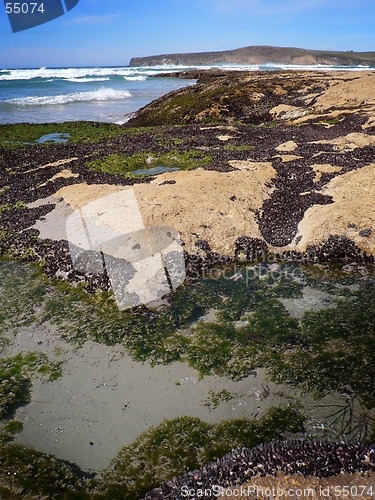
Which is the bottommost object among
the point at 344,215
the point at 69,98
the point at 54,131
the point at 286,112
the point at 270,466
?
the point at 270,466

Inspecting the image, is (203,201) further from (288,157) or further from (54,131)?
(54,131)

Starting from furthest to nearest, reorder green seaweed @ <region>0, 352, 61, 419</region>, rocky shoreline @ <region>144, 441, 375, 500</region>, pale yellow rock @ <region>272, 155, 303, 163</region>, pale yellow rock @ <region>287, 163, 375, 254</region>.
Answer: pale yellow rock @ <region>272, 155, 303, 163</region>, pale yellow rock @ <region>287, 163, 375, 254</region>, green seaweed @ <region>0, 352, 61, 419</region>, rocky shoreline @ <region>144, 441, 375, 500</region>

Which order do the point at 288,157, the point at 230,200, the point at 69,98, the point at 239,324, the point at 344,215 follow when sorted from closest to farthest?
the point at 239,324
the point at 344,215
the point at 230,200
the point at 288,157
the point at 69,98

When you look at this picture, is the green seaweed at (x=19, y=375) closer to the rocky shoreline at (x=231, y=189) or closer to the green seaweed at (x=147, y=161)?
the rocky shoreline at (x=231, y=189)

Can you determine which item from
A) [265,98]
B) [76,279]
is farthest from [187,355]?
[265,98]

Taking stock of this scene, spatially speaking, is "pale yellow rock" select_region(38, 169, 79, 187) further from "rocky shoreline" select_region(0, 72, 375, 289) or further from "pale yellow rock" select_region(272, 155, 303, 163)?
"pale yellow rock" select_region(272, 155, 303, 163)

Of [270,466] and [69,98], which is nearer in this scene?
[270,466]

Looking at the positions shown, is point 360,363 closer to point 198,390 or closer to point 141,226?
point 198,390

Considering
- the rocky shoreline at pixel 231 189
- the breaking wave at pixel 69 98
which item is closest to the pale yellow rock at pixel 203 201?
the rocky shoreline at pixel 231 189

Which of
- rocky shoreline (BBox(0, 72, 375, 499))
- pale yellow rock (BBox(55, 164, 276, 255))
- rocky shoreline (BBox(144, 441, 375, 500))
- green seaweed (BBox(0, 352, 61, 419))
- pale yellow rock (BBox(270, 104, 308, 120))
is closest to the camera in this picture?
rocky shoreline (BBox(144, 441, 375, 500))

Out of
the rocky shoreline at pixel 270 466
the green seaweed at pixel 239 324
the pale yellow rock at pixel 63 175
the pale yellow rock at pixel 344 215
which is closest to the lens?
the rocky shoreline at pixel 270 466

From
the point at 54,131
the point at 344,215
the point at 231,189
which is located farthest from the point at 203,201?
the point at 54,131

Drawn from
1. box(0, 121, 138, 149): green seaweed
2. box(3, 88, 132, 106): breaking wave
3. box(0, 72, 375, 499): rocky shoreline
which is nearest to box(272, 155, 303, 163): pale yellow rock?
box(0, 72, 375, 499): rocky shoreline
